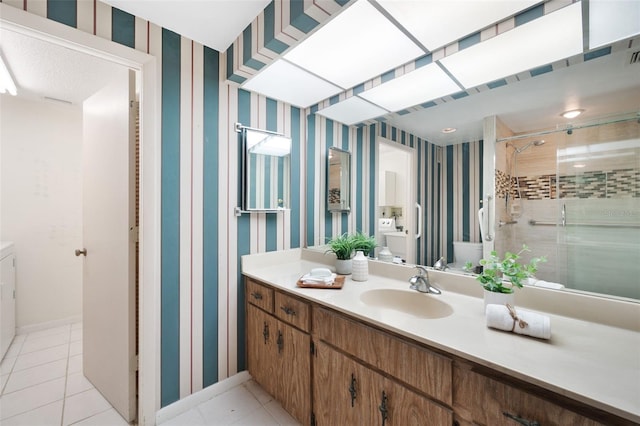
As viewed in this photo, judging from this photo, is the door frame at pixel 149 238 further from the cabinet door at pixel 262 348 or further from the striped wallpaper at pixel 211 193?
the cabinet door at pixel 262 348

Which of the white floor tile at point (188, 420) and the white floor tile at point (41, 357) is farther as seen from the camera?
the white floor tile at point (41, 357)

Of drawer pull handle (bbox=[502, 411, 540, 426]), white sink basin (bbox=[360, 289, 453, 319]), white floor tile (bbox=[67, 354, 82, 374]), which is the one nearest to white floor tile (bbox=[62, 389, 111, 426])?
white floor tile (bbox=[67, 354, 82, 374])

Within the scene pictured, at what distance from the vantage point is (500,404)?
79cm

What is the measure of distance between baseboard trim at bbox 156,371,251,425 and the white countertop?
3.48ft

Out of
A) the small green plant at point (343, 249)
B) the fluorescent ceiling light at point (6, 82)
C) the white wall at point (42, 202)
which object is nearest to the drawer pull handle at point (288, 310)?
the small green plant at point (343, 249)

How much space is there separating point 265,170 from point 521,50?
1601 millimetres

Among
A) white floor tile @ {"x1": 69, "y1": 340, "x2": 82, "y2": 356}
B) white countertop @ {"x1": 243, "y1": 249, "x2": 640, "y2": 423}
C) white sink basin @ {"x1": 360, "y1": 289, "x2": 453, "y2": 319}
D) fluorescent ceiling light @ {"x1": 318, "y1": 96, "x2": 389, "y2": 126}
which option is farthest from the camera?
white floor tile @ {"x1": 69, "y1": 340, "x2": 82, "y2": 356}

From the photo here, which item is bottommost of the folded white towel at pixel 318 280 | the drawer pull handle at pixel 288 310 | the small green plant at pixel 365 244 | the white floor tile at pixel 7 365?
the white floor tile at pixel 7 365

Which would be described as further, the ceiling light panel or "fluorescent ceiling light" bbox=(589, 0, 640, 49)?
the ceiling light panel

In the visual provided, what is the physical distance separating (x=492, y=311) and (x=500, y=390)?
10.7 inches

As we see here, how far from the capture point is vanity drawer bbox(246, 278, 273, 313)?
5.48 ft

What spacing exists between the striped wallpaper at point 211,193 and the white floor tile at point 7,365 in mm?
1534

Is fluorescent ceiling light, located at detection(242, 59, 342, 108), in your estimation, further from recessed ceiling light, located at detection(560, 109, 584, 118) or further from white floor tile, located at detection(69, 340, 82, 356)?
white floor tile, located at detection(69, 340, 82, 356)

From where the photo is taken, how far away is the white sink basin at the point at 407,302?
1329mm
